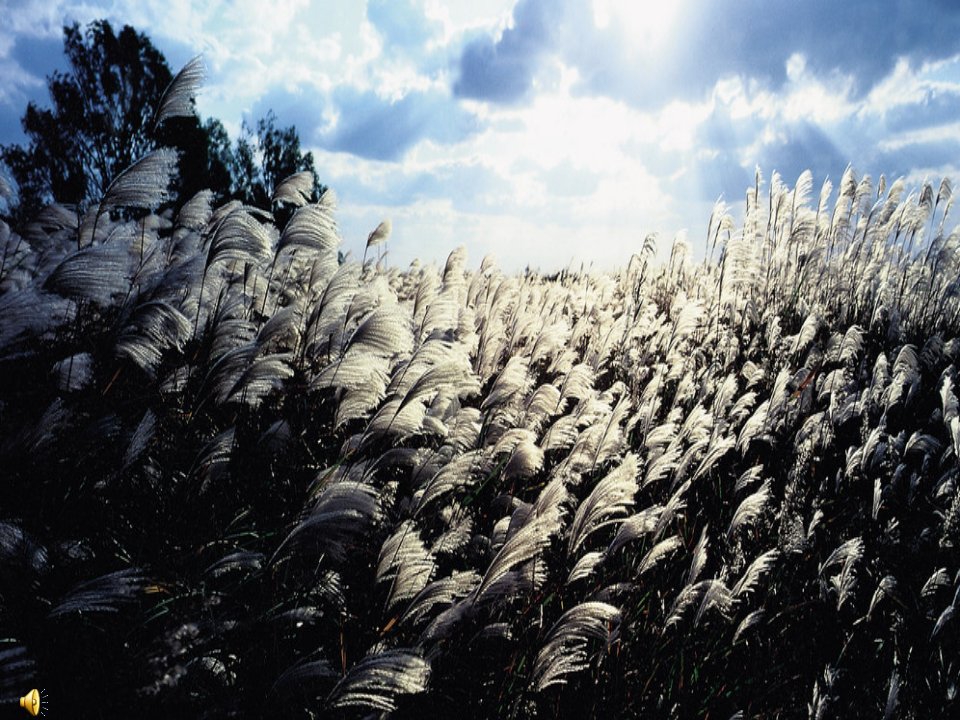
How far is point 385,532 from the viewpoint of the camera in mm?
2305

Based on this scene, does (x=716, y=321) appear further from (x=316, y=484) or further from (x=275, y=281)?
Answer: (x=316, y=484)

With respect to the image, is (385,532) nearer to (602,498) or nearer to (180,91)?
Result: (602,498)

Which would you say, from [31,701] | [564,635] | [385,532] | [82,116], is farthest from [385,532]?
[82,116]

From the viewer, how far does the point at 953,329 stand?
659cm

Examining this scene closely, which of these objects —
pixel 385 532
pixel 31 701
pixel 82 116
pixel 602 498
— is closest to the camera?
pixel 31 701

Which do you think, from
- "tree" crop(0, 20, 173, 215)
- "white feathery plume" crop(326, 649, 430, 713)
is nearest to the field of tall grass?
"white feathery plume" crop(326, 649, 430, 713)

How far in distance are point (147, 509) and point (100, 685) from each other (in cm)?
77

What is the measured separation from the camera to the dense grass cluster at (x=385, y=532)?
170 centimetres

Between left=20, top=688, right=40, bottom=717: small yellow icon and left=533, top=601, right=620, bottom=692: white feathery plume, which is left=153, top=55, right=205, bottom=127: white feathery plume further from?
left=533, top=601, right=620, bottom=692: white feathery plume

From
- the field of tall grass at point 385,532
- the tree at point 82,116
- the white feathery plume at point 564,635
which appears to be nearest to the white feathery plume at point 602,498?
the field of tall grass at point 385,532

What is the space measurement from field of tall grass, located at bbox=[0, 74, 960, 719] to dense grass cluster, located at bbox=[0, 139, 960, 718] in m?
0.01

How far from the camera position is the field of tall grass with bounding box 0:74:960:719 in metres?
1.70

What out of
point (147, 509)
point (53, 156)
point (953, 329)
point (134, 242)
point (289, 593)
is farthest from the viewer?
point (53, 156)

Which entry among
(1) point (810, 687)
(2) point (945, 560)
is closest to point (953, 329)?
(2) point (945, 560)
